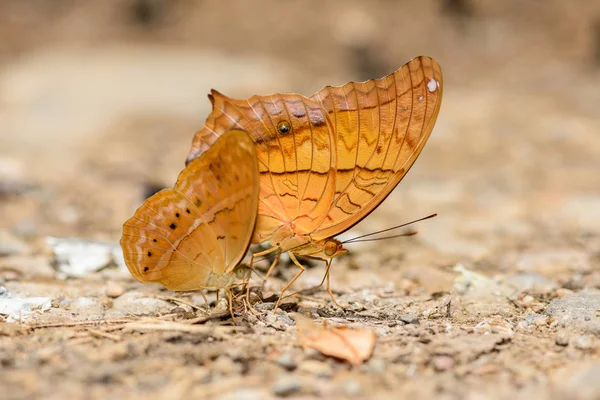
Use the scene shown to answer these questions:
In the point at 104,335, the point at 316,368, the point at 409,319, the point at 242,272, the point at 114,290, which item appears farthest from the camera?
the point at 114,290

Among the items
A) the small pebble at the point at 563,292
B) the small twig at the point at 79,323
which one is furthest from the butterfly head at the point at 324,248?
the small pebble at the point at 563,292

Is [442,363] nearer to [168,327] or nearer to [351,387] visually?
[351,387]

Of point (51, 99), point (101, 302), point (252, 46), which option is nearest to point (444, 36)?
point (252, 46)

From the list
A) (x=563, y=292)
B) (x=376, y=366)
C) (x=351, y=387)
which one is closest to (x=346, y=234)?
(x=563, y=292)

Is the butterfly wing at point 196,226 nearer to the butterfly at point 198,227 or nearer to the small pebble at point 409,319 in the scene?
the butterfly at point 198,227

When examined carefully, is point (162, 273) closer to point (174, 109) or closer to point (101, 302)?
point (101, 302)
